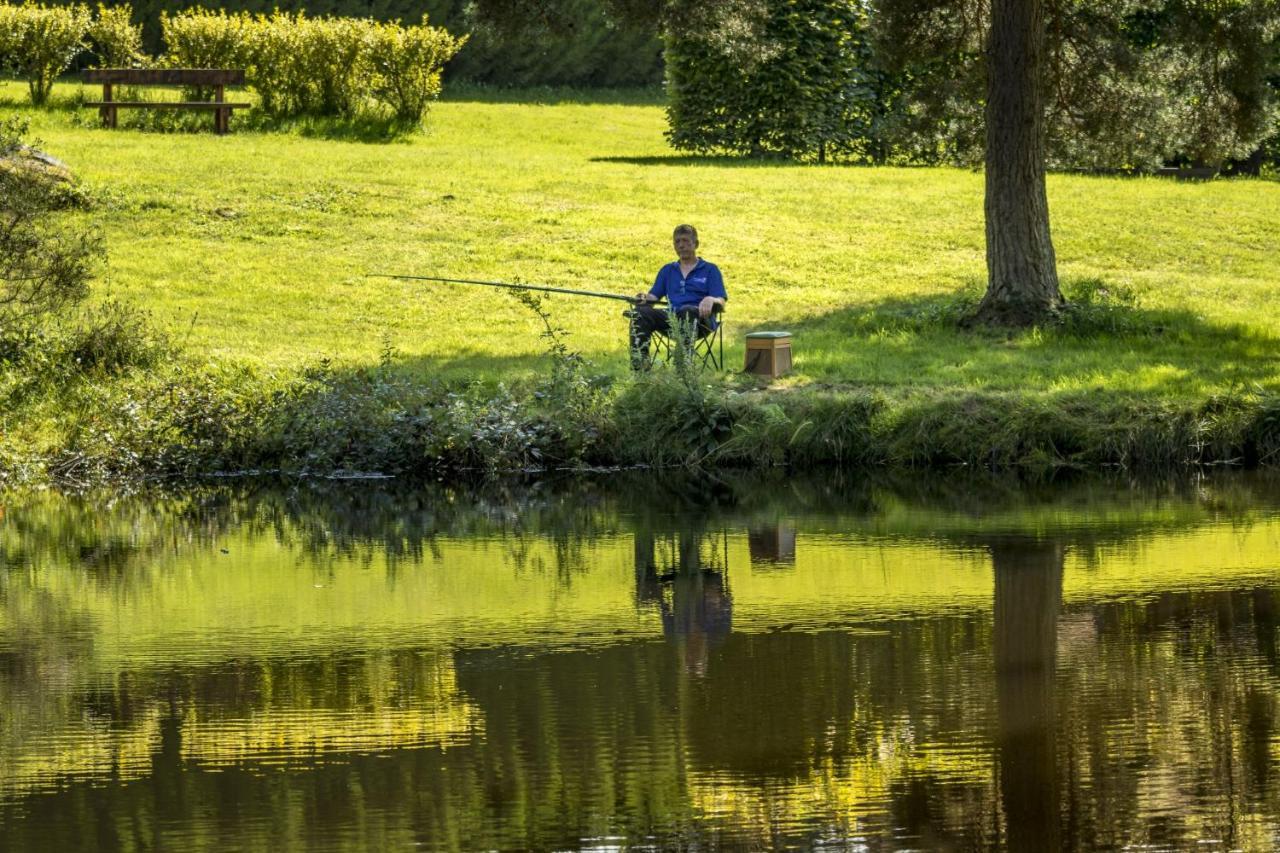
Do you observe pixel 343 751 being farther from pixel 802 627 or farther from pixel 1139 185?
pixel 1139 185

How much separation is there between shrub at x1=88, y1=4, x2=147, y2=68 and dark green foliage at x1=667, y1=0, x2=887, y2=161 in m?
7.19

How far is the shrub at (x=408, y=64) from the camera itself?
85.8ft

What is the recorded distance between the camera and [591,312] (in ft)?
62.3

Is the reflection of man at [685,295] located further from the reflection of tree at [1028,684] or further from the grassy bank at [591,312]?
the reflection of tree at [1028,684]

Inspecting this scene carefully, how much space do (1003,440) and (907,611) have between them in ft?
18.7

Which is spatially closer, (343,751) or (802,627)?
(343,751)

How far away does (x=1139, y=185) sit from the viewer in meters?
25.5

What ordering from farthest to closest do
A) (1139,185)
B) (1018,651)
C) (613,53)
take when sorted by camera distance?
(613,53) → (1139,185) → (1018,651)

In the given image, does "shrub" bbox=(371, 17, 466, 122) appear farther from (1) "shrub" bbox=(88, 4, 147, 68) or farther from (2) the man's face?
(2) the man's face

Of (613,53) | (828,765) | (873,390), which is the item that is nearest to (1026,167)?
(873,390)

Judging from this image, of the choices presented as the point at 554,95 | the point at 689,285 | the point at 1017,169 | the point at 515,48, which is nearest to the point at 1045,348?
the point at 1017,169

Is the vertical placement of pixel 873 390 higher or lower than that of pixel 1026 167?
lower

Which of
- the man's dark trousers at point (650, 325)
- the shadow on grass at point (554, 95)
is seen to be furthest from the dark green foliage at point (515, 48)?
the man's dark trousers at point (650, 325)

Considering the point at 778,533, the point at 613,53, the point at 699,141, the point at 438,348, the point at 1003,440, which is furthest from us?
the point at 613,53
